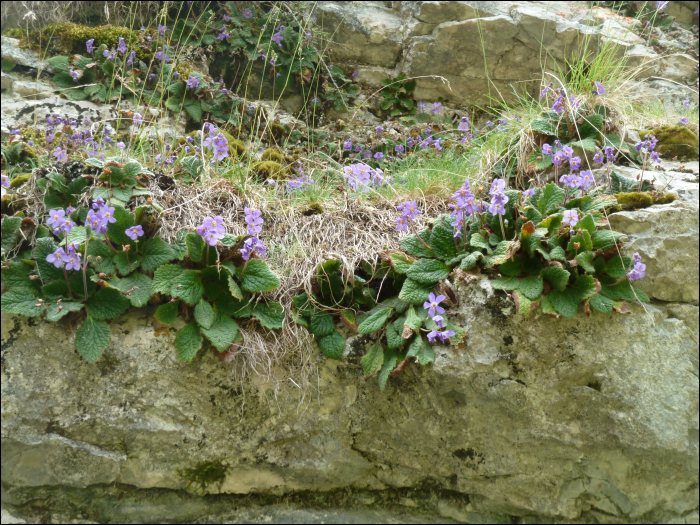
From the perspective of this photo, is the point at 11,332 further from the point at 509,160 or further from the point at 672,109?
the point at 672,109

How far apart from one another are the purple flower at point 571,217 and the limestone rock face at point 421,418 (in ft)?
1.28

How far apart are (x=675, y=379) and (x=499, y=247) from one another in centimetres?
83

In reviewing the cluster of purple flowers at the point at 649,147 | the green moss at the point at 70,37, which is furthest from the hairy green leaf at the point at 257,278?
the green moss at the point at 70,37

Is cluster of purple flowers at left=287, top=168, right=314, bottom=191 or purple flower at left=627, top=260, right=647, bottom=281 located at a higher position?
purple flower at left=627, top=260, right=647, bottom=281

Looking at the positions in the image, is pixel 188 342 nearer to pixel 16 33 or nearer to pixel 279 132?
pixel 279 132

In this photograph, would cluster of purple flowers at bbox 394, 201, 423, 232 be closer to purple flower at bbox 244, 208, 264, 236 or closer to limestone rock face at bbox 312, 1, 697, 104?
purple flower at bbox 244, 208, 264, 236

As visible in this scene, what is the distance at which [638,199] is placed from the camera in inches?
84.4

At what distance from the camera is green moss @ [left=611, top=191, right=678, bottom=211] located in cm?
213

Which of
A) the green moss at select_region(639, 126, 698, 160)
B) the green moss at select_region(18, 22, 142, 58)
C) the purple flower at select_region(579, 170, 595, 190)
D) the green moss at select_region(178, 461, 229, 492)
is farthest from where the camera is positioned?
the green moss at select_region(18, 22, 142, 58)

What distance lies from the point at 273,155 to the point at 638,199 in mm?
2124

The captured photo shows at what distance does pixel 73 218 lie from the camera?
2062 millimetres

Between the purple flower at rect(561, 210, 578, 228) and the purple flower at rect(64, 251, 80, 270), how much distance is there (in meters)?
1.89

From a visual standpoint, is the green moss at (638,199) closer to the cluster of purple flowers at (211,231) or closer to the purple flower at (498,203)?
the purple flower at (498,203)

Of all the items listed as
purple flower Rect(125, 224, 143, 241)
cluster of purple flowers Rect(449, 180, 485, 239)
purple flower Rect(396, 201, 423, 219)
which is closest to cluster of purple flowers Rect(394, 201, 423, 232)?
purple flower Rect(396, 201, 423, 219)
